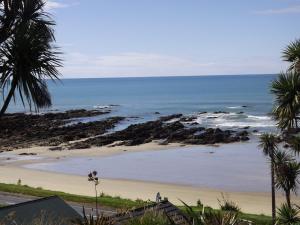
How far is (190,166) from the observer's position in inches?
1519

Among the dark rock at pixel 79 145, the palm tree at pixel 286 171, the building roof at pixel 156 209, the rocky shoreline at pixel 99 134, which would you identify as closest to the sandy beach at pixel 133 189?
the palm tree at pixel 286 171

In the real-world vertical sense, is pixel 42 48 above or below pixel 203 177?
above

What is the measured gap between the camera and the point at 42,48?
25.2 feet

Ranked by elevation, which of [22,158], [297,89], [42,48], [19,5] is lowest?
[22,158]

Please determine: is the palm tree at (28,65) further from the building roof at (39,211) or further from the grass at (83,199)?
the grass at (83,199)

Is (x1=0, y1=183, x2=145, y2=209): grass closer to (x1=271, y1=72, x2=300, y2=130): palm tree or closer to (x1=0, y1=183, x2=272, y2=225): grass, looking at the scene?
(x1=0, y1=183, x2=272, y2=225): grass

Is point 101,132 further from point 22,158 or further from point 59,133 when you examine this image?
point 22,158

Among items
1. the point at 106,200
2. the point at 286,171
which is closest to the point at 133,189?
the point at 106,200

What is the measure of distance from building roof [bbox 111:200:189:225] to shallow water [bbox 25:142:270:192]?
72.3ft

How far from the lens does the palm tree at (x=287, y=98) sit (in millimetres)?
11328

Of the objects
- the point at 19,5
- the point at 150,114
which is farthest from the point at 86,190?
the point at 150,114

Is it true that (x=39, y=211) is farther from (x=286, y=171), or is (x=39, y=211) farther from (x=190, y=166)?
(x=190, y=166)

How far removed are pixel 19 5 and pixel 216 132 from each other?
1992 inches

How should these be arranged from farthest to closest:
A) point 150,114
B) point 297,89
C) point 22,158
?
point 150,114
point 22,158
point 297,89
